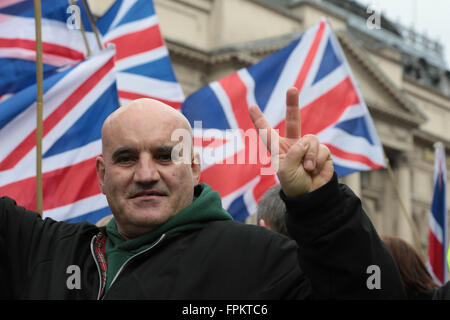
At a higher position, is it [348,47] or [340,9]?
[340,9]

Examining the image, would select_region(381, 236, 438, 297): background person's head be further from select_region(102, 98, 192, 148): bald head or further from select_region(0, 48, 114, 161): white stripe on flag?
select_region(0, 48, 114, 161): white stripe on flag

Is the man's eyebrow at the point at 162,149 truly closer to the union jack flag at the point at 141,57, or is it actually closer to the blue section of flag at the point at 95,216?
the blue section of flag at the point at 95,216

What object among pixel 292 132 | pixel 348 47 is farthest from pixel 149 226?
pixel 348 47

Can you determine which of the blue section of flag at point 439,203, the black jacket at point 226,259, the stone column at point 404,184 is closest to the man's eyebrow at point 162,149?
the black jacket at point 226,259

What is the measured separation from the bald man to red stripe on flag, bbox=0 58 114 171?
2.36 metres

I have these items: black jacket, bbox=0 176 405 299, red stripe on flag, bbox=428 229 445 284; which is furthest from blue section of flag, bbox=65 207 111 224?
red stripe on flag, bbox=428 229 445 284

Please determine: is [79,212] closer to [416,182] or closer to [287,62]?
[287,62]

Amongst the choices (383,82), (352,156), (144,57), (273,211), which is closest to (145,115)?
(273,211)

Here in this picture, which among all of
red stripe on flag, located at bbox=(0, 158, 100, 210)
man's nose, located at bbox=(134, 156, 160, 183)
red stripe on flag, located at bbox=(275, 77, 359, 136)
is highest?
red stripe on flag, located at bbox=(275, 77, 359, 136)

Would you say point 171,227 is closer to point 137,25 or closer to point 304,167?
point 304,167

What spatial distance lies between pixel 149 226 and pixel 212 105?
4663 millimetres

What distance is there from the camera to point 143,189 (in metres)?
2.14

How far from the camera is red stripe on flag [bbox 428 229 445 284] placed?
7551 mm
